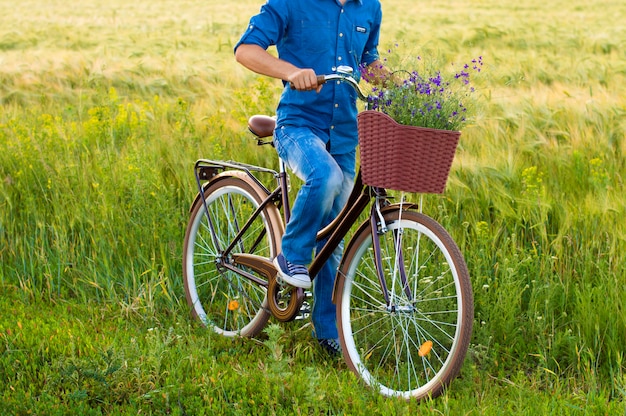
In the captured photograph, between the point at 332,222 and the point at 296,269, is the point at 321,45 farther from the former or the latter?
the point at 296,269

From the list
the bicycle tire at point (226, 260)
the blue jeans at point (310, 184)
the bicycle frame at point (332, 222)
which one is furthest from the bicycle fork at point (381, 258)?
the bicycle tire at point (226, 260)

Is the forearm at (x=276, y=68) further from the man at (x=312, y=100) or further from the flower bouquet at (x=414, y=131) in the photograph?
the flower bouquet at (x=414, y=131)

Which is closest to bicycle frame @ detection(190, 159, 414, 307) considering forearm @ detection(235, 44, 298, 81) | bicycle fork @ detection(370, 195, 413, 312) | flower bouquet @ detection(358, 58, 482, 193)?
bicycle fork @ detection(370, 195, 413, 312)

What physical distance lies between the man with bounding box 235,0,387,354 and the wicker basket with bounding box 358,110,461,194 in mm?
351

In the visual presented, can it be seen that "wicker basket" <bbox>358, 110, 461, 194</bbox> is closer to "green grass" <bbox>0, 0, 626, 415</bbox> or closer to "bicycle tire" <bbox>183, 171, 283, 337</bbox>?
"green grass" <bbox>0, 0, 626, 415</bbox>

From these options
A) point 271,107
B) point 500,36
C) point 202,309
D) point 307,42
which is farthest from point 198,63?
point 500,36

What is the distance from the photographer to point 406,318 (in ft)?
11.7

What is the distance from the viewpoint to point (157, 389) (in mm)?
3400

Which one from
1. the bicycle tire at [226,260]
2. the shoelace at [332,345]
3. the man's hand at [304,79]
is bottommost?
the shoelace at [332,345]

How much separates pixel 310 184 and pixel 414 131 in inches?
23.0

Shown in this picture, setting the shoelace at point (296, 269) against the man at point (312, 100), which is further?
the shoelace at point (296, 269)

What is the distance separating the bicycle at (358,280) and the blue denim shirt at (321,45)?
204 millimetres

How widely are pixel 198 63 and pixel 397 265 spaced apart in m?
6.83

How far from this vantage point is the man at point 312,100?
3.46 m
